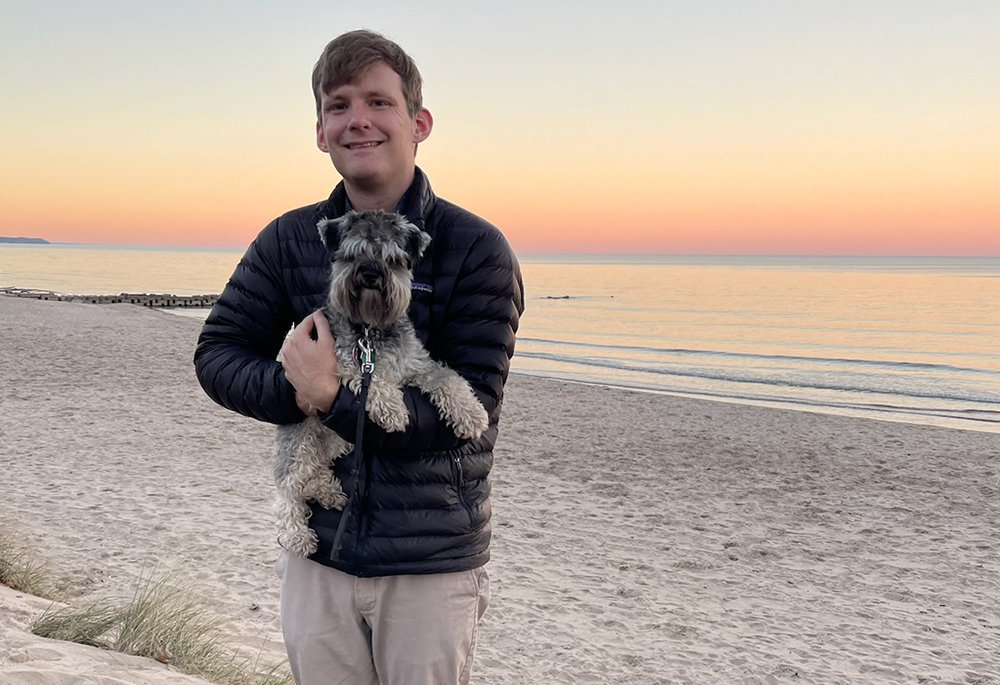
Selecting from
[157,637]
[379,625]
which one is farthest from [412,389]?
[157,637]

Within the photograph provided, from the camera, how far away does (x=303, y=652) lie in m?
2.53

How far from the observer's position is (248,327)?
103 inches

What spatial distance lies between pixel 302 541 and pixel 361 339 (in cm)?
64

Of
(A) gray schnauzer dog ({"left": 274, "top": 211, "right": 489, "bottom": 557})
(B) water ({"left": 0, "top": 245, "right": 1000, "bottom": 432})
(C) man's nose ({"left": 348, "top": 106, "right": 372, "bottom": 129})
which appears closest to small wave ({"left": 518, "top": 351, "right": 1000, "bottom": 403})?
(B) water ({"left": 0, "top": 245, "right": 1000, "bottom": 432})

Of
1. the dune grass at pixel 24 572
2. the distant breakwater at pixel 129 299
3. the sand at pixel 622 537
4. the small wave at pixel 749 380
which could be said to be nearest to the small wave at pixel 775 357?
the small wave at pixel 749 380

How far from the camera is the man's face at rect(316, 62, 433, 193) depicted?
245 centimetres

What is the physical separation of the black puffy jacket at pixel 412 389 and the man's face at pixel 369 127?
139 millimetres

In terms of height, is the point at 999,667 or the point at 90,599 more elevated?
the point at 90,599

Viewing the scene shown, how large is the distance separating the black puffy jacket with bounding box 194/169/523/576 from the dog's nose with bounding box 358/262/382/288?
0.14 m

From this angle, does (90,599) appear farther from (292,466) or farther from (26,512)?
(292,466)

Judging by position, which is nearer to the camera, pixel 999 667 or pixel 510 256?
pixel 510 256

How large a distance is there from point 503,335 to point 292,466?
0.77m

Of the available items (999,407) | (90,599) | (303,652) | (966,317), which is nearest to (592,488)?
(90,599)

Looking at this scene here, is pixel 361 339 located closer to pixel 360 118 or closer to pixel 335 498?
pixel 335 498
